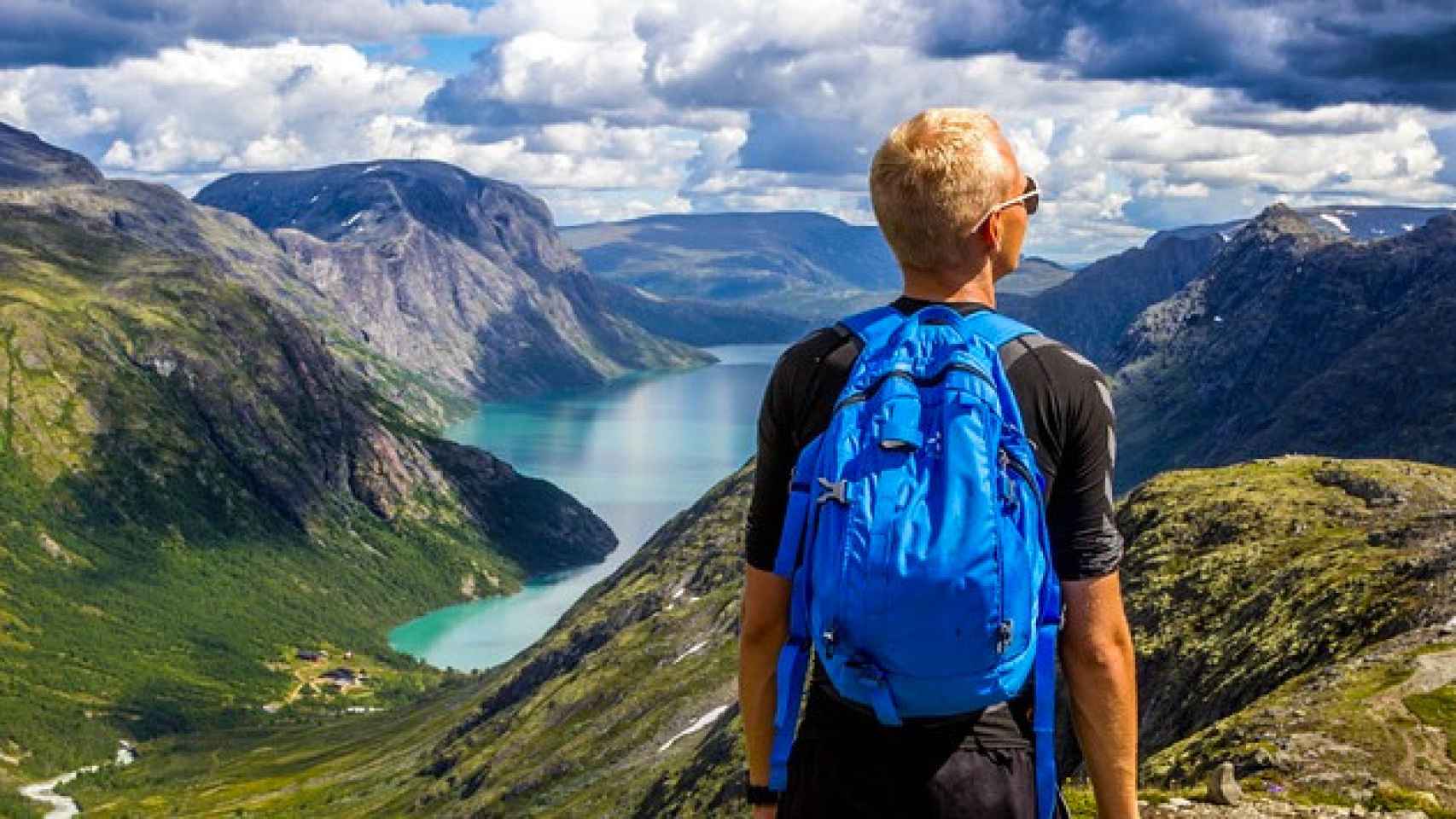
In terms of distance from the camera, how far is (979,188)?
1058cm

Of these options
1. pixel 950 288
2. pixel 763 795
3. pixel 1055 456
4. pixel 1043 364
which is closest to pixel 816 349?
pixel 950 288

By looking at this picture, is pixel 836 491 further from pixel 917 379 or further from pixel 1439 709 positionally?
pixel 1439 709

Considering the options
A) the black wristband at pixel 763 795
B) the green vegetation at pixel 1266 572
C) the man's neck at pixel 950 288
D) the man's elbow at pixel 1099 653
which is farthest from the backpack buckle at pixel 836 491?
the green vegetation at pixel 1266 572

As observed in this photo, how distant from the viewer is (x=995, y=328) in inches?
411

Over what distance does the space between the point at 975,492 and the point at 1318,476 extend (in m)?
89.8

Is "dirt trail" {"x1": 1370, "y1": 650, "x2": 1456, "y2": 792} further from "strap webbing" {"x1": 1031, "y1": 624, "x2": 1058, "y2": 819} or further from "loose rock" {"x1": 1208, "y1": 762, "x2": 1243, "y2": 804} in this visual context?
"strap webbing" {"x1": 1031, "y1": 624, "x2": 1058, "y2": 819}

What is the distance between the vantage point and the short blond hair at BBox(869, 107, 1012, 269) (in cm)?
1052

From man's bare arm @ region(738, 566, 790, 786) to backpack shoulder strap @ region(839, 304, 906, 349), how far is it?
2016mm

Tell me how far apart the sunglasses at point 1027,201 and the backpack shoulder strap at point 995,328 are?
0.68m

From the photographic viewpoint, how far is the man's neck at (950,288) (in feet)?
35.8

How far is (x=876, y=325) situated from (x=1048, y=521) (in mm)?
Answer: 1971

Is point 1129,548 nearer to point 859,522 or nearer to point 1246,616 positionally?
point 1246,616

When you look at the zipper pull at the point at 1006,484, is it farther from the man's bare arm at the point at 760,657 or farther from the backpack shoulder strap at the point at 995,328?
the man's bare arm at the point at 760,657

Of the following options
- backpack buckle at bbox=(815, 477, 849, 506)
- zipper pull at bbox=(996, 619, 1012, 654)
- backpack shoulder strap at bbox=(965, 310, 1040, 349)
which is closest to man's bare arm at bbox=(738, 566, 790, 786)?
backpack buckle at bbox=(815, 477, 849, 506)
